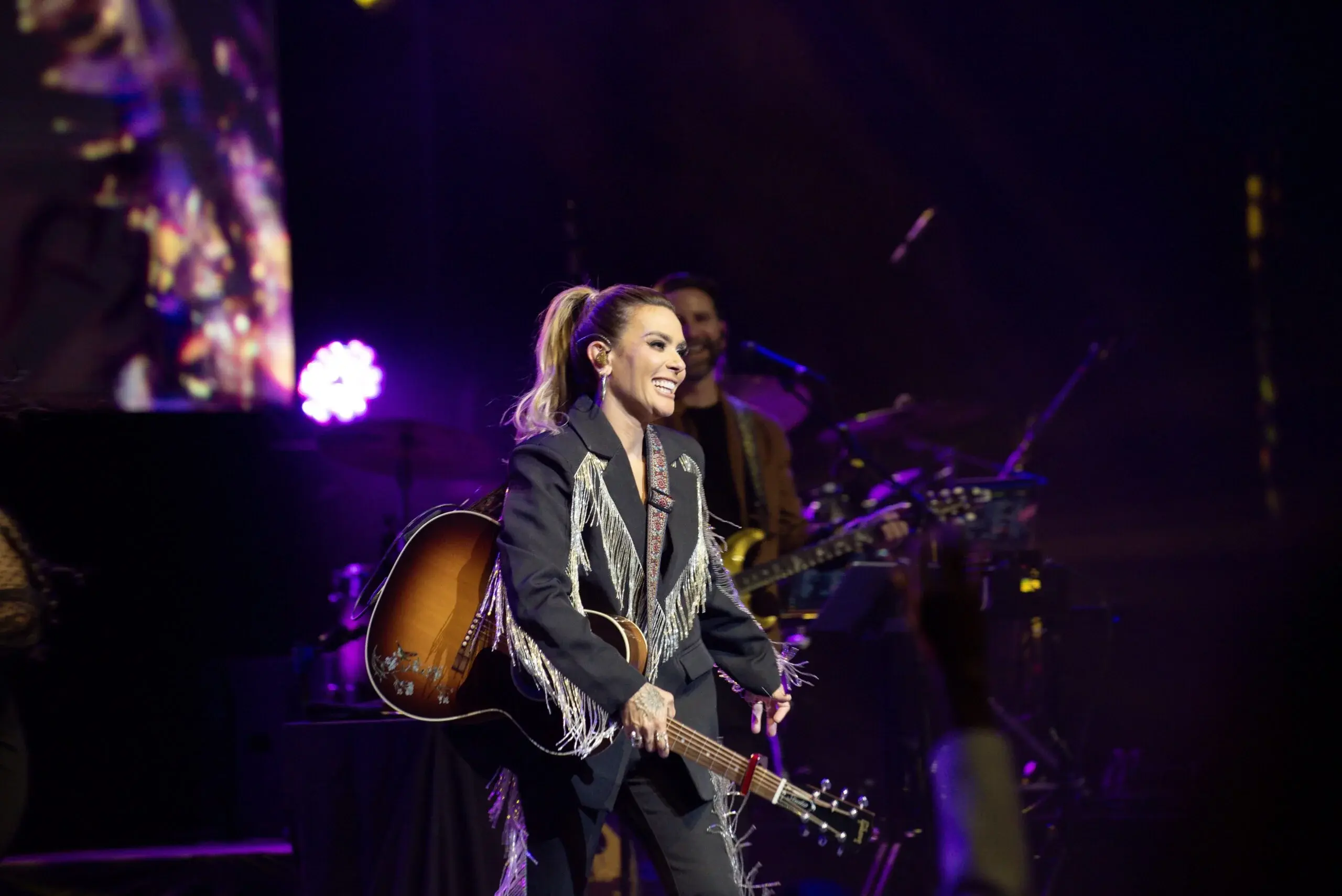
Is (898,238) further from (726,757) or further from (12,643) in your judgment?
(12,643)

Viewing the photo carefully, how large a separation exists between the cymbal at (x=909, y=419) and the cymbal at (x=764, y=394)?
31 cm

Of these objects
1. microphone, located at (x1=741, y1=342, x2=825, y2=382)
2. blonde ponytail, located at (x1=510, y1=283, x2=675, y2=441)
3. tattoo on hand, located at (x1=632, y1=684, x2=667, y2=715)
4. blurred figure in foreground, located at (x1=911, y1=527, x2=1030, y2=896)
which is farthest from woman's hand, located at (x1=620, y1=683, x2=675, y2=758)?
microphone, located at (x1=741, y1=342, x2=825, y2=382)

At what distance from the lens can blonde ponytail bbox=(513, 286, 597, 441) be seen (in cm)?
325

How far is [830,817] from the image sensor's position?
2936 millimetres

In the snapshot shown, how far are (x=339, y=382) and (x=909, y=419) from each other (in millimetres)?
3123

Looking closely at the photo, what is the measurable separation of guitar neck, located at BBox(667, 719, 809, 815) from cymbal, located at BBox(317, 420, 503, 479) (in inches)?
121

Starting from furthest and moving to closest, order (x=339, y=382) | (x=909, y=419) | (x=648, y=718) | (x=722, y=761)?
(x=909, y=419) → (x=339, y=382) → (x=722, y=761) → (x=648, y=718)

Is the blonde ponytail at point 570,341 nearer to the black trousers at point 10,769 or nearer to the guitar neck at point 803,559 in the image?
the guitar neck at point 803,559

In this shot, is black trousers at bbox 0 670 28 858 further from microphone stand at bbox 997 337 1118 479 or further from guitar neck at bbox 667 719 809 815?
microphone stand at bbox 997 337 1118 479

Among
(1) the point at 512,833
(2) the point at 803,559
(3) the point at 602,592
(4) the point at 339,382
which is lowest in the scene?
(1) the point at 512,833

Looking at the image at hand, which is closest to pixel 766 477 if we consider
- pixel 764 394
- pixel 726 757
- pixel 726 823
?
pixel 764 394

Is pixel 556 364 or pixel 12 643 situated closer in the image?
pixel 556 364

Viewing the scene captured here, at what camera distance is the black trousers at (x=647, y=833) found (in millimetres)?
2891

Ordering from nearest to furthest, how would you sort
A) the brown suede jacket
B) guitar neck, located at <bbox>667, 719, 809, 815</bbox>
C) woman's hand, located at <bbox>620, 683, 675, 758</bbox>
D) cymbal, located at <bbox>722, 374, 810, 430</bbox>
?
woman's hand, located at <bbox>620, 683, 675, 758</bbox> < guitar neck, located at <bbox>667, 719, 809, 815</bbox> < the brown suede jacket < cymbal, located at <bbox>722, 374, 810, 430</bbox>
